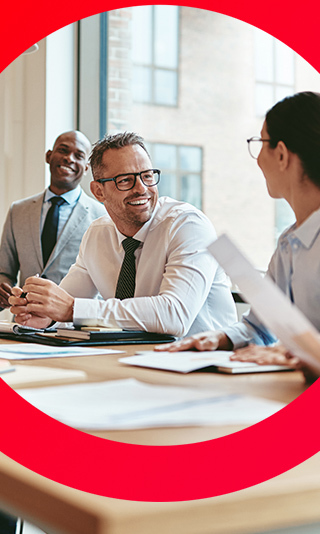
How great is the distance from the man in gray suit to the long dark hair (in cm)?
229

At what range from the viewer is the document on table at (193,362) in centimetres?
122

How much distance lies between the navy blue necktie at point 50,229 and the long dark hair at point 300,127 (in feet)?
7.93

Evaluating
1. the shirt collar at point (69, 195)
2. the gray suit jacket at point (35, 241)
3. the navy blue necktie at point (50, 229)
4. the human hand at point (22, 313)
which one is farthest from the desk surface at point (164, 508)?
the shirt collar at point (69, 195)

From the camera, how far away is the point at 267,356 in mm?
1293

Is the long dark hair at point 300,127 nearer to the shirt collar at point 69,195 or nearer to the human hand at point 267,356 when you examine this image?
the human hand at point 267,356

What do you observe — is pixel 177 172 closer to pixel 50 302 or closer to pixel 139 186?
pixel 139 186

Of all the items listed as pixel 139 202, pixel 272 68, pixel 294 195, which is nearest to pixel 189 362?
pixel 294 195

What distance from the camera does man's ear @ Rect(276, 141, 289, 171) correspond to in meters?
1.75

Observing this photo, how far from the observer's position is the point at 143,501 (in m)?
0.50

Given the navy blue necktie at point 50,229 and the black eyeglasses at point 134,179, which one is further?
the navy blue necktie at point 50,229

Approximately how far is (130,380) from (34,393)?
0.20 meters

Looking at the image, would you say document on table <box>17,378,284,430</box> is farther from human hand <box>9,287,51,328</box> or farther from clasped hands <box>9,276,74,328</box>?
human hand <box>9,287,51,328</box>

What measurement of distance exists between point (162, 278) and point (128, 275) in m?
0.13

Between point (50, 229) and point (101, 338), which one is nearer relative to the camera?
point (101, 338)
